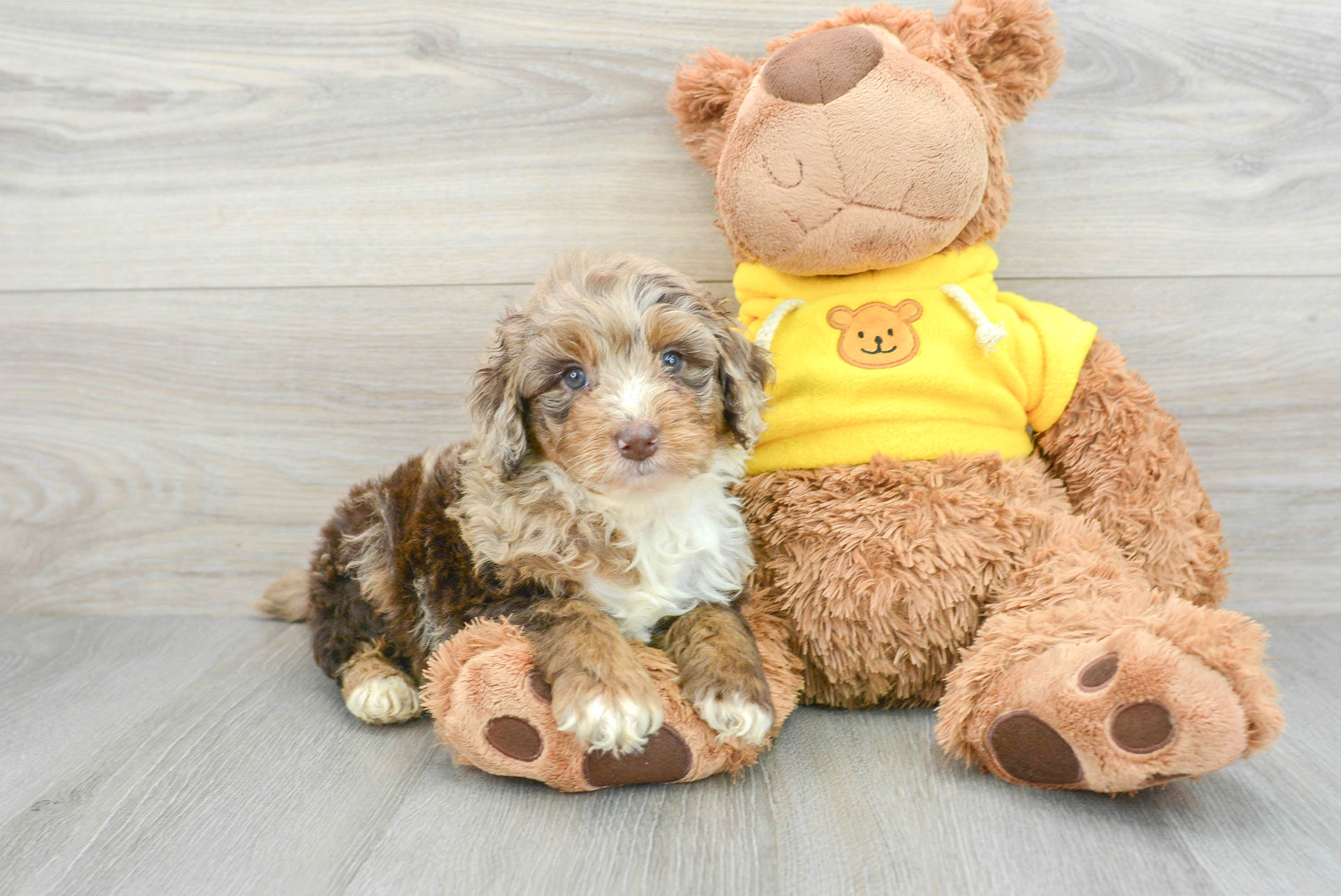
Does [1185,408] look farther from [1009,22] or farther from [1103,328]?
[1009,22]

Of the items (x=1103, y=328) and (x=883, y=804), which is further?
(x=1103, y=328)

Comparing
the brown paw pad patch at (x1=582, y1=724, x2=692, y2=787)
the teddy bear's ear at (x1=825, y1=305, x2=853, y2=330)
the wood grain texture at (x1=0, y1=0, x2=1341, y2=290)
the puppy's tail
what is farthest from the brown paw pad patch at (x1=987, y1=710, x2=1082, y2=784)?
the puppy's tail

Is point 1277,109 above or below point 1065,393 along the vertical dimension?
above

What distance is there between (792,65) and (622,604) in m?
1.04

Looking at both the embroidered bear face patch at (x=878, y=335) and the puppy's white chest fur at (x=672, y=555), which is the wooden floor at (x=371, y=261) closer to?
the puppy's white chest fur at (x=672, y=555)

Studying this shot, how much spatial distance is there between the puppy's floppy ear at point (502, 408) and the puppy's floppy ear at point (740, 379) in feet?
1.18

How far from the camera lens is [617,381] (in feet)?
5.41

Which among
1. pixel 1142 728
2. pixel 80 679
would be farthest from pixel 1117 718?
pixel 80 679

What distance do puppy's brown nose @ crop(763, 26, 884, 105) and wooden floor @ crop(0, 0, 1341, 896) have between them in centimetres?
51

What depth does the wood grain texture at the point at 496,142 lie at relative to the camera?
88.8 inches

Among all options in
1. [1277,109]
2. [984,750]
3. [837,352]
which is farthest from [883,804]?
[1277,109]

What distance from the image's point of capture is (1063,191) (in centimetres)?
230

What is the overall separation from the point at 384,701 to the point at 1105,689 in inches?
52.2

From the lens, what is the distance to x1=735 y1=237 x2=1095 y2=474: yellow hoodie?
1871mm
